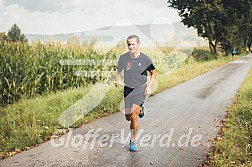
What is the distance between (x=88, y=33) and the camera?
625 inches

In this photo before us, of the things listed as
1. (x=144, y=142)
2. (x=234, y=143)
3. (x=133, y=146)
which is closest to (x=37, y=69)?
(x=144, y=142)

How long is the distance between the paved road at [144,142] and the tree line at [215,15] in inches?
949

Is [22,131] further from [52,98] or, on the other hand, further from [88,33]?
[88,33]

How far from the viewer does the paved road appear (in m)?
4.83

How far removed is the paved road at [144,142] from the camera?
4.83 meters

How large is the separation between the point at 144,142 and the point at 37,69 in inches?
236

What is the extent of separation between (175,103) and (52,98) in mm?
3949

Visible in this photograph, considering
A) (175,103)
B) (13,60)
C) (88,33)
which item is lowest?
(175,103)

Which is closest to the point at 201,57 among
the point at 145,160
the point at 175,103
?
the point at 175,103

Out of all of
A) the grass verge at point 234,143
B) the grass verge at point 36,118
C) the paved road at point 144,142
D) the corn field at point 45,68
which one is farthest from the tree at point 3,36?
the grass verge at point 234,143

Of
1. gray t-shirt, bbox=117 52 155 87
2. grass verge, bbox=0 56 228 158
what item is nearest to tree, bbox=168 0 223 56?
grass verge, bbox=0 56 228 158

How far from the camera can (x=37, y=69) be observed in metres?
10.4

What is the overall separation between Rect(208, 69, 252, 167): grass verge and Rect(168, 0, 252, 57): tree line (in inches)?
980

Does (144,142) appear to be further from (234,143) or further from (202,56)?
(202,56)
